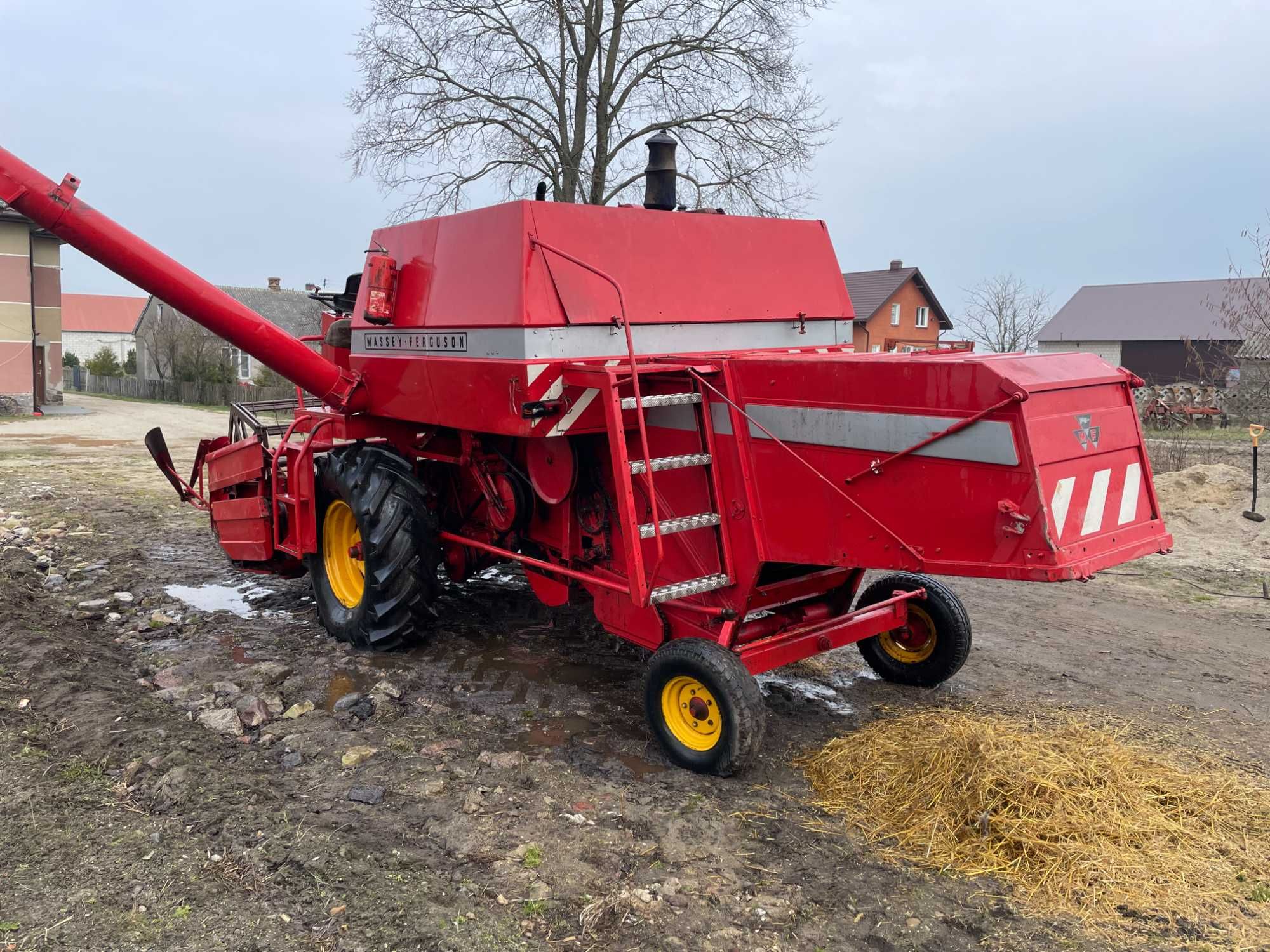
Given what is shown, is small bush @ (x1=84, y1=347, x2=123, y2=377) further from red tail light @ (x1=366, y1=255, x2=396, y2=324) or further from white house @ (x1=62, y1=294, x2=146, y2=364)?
red tail light @ (x1=366, y1=255, x2=396, y2=324)

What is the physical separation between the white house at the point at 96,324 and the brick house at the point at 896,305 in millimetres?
46749

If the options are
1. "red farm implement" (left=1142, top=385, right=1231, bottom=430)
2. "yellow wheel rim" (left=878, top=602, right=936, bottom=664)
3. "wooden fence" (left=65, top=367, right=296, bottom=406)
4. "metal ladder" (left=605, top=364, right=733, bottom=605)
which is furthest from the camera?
"wooden fence" (left=65, top=367, right=296, bottom=406)

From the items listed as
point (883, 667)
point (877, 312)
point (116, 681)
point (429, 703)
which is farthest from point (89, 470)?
point (877, 312)

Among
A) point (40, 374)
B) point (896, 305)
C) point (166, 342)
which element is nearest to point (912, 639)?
point (40, 374)

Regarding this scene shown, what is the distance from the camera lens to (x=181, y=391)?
33562mm

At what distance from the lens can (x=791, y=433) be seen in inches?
153

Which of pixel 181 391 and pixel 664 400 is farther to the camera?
pixel 181 391

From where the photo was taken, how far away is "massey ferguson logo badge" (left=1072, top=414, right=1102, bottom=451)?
3483mm

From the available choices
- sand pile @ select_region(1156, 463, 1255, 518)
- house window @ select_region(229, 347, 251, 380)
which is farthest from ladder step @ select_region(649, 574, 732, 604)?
house window @ select_region(229, 347, 251, 380)

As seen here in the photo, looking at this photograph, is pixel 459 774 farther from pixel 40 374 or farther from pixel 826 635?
pixel 40 374

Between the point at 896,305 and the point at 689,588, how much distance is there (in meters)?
37.4

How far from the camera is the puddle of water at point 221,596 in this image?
6.48 meters

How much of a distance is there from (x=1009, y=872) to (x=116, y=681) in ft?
13.9

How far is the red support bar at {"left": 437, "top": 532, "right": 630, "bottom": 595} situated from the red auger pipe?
107cm
